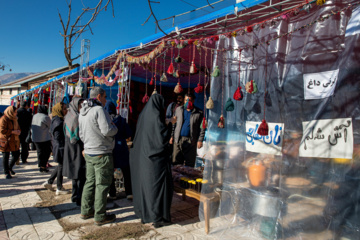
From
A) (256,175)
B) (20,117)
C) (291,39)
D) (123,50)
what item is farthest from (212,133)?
(20,117)

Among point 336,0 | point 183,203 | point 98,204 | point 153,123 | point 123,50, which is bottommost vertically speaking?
point 183,203

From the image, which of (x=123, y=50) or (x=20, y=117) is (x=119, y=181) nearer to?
(x=123, y=50)

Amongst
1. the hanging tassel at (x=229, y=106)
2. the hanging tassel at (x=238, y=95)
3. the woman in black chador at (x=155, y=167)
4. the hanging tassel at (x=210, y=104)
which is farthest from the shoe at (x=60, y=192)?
the hanging tassel at (x=238, y=95)

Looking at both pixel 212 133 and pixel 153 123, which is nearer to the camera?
pixel 153 123

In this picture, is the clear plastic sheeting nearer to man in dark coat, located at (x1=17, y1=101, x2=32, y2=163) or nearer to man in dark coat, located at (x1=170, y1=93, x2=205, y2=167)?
man in dark coat, located at (x1=170, y1=93, x2=205, y2=167)

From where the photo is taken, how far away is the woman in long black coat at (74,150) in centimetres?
353

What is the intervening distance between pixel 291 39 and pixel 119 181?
3.64 m

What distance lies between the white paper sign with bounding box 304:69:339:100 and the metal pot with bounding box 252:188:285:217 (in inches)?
39.9

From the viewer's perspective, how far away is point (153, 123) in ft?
9.58

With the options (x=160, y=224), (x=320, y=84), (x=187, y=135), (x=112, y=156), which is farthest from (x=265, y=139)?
(x=187, y=135)

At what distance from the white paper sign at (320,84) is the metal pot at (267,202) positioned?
3.32 feet

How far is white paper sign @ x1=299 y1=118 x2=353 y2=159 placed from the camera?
1.95 meters

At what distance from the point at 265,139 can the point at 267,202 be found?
2.12ft

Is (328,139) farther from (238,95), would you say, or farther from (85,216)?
(85,216)
